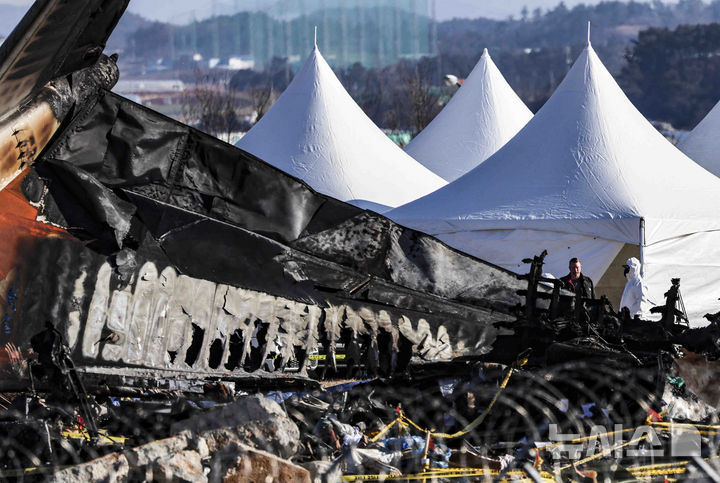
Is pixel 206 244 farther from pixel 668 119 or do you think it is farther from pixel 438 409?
pixel 668 119

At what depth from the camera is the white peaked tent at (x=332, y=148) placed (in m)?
19.4

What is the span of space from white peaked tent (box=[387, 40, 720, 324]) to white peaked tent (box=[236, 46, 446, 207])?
3.14 meters

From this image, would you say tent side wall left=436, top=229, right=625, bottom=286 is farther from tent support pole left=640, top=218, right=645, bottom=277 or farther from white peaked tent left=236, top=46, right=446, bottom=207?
white peaked tent left=236, top=46, right=446, bottom=207

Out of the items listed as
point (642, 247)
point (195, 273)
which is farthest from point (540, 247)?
point (195, 273)

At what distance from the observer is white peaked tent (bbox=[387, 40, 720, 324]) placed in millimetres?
14727

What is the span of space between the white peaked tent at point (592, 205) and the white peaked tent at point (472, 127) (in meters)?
7.75

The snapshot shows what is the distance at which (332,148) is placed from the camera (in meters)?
20.0

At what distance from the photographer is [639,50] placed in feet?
377

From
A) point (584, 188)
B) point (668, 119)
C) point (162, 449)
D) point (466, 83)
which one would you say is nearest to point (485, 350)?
point (162, 449)

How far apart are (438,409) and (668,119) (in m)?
108

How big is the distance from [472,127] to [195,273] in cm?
1857

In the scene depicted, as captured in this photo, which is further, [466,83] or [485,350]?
[466,83]

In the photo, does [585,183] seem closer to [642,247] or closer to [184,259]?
[642,247]

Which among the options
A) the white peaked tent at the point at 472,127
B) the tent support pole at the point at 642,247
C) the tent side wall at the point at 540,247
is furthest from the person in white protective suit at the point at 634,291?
the white peaked tent at the point at 472,127
